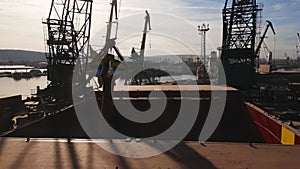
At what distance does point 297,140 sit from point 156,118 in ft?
17.5

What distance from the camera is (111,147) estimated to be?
487 cm

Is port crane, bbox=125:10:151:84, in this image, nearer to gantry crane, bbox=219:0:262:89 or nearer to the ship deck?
gantry crane, bbox=219:0:262:89

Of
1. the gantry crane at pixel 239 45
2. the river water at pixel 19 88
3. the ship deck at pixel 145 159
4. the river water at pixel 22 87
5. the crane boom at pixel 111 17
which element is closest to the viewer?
the ship deck at pixel 145 159

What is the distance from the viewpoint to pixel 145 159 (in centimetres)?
423

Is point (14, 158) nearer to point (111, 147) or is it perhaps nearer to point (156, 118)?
point (111, 147)

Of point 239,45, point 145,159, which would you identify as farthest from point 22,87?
point 145,159

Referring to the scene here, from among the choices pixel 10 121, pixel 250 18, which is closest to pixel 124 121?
pixel 10 121

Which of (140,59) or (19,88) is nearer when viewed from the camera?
(140,59)

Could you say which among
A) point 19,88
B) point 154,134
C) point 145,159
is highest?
point 145,159

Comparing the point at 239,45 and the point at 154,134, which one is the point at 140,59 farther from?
the point at 154,134

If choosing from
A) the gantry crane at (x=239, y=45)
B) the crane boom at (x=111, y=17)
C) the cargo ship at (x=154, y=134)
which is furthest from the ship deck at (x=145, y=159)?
the crane boom at (x=111, y=17)

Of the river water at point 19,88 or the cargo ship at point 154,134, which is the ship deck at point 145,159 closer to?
the cargo ship at point 154,134

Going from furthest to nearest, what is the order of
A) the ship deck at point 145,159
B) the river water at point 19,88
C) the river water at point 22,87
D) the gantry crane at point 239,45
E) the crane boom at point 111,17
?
the river water at point 19,88 → the river water at point 22,87 → the crane boom at point 111,17 → the gantry crane at point 239,45 → the ship deck at point 145,159

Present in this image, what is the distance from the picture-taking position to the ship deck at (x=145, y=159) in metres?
3.94
